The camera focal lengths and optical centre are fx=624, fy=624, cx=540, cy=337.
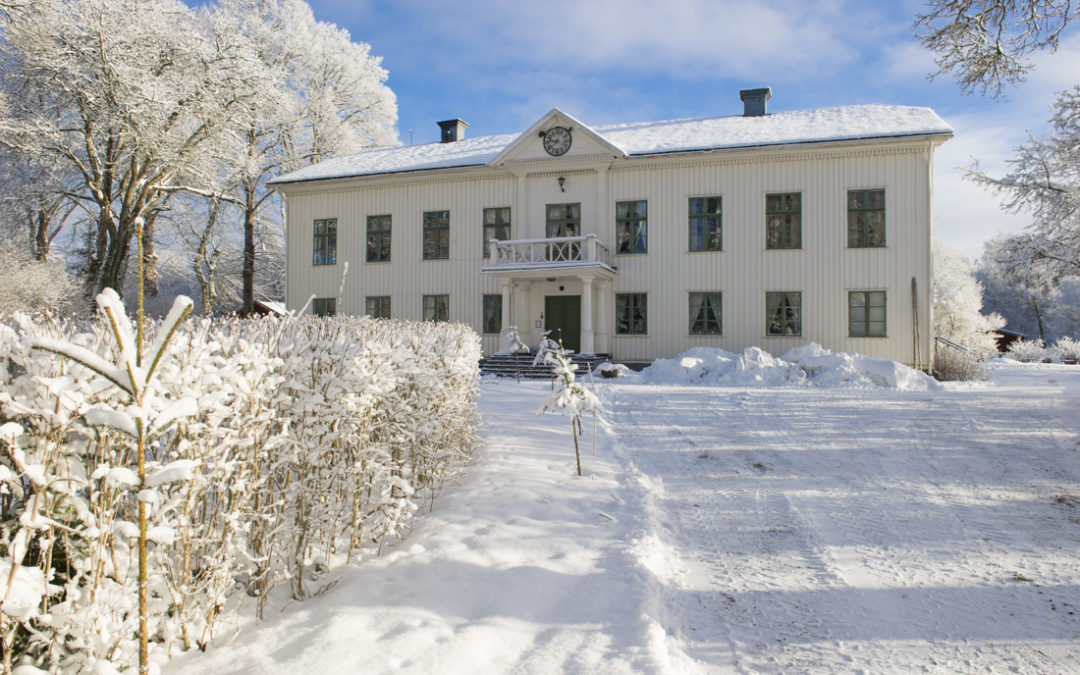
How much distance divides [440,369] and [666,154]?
14.6 meters

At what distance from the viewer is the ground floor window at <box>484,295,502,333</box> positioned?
2003cm

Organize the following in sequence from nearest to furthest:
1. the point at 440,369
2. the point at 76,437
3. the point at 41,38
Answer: the point at 76,437 → the point at 440,369 → the point at 41,38

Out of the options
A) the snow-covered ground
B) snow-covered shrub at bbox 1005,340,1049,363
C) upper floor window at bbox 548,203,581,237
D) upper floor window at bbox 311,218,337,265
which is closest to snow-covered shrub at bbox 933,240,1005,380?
snow-covered shrub at bbox 1005,340,1049,363

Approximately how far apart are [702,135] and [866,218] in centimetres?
534

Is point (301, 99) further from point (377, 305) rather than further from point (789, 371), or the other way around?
point (789, 371)

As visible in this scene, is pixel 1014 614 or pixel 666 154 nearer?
pixel 1014 614

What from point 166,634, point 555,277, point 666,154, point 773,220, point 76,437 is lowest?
point 166,634

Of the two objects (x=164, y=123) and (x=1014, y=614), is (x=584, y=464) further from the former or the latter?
(x=164, y=123)

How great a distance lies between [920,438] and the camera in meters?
8.21

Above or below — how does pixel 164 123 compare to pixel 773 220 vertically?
above

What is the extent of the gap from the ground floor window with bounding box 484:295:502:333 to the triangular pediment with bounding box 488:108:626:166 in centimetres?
424

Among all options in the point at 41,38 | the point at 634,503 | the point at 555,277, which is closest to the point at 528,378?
the point at 555,277

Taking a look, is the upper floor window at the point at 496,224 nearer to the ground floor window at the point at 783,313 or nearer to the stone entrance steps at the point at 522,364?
the stone entrance steps at the point at 522,364

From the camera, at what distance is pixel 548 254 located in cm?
1895
